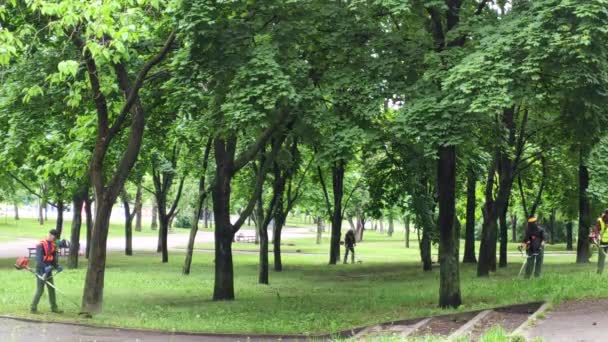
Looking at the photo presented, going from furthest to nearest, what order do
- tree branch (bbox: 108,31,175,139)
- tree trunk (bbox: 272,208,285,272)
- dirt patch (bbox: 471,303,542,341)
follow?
1. tree trunk (bbox: 272,208,285,272)
2. tree branch (bbox: 108,31,175,139)
3. dirt patch (bbox: 471,303,542,341)

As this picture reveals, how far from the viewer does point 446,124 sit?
11055 millimetres

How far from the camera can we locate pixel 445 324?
1138 cm

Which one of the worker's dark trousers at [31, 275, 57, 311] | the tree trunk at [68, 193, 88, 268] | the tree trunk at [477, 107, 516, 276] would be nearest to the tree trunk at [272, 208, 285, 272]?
the tree trunk at [68, 193, 88, 268]

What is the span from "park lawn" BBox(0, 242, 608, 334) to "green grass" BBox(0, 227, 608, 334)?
2 centimetres

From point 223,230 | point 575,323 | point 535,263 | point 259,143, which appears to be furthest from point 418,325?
point 535,263

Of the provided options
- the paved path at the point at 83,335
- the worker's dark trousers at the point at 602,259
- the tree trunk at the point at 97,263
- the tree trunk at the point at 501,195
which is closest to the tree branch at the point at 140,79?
the tree trunk at the point at 97,263

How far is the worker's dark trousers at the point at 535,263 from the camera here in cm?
1694

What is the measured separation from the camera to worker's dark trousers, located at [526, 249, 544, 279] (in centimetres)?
1694

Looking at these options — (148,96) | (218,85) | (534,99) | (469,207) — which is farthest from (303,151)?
(534,99)

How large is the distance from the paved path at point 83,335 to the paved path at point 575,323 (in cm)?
403

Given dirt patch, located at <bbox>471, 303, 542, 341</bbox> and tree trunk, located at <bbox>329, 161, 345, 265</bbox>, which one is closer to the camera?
dirt patch, located at <bbox>471, 303, 542, 341</bbox>

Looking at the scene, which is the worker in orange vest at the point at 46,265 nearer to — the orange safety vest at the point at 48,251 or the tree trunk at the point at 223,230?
the orange safety vest at the point at 48,251

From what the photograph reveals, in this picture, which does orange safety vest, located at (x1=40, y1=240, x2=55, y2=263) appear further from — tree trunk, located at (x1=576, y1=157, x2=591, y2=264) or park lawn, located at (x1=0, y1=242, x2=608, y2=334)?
tree trunk, located at (x1=576, y1=157, x2=591, y2=264)

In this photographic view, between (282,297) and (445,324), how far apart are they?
21.3 feet
